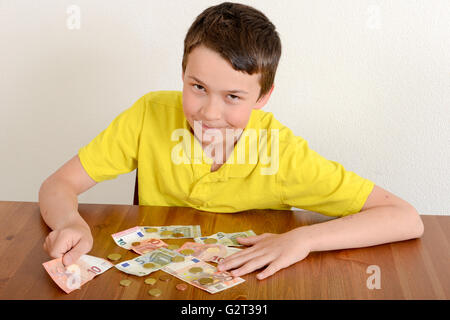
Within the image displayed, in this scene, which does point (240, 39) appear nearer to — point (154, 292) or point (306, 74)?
point (154, 292)

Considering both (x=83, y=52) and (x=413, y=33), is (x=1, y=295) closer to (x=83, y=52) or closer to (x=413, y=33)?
(x=83, y=52)

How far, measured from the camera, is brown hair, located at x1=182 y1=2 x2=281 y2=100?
5.01ft

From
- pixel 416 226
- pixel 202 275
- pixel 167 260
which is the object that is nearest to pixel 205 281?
pixel 202 275

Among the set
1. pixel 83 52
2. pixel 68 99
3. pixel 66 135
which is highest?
pixel 83 52

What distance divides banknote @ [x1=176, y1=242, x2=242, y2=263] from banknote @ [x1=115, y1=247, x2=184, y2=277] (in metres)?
0.03

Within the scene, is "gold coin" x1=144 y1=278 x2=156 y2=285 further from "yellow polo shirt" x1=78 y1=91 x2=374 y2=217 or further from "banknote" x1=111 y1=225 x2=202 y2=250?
"yellow polo shirt" x1=78 y1=91 x2=374 y2=217

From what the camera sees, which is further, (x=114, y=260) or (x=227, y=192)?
(x=227, y=192)

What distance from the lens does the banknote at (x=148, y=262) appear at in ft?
4.44

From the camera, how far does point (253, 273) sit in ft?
4.52
